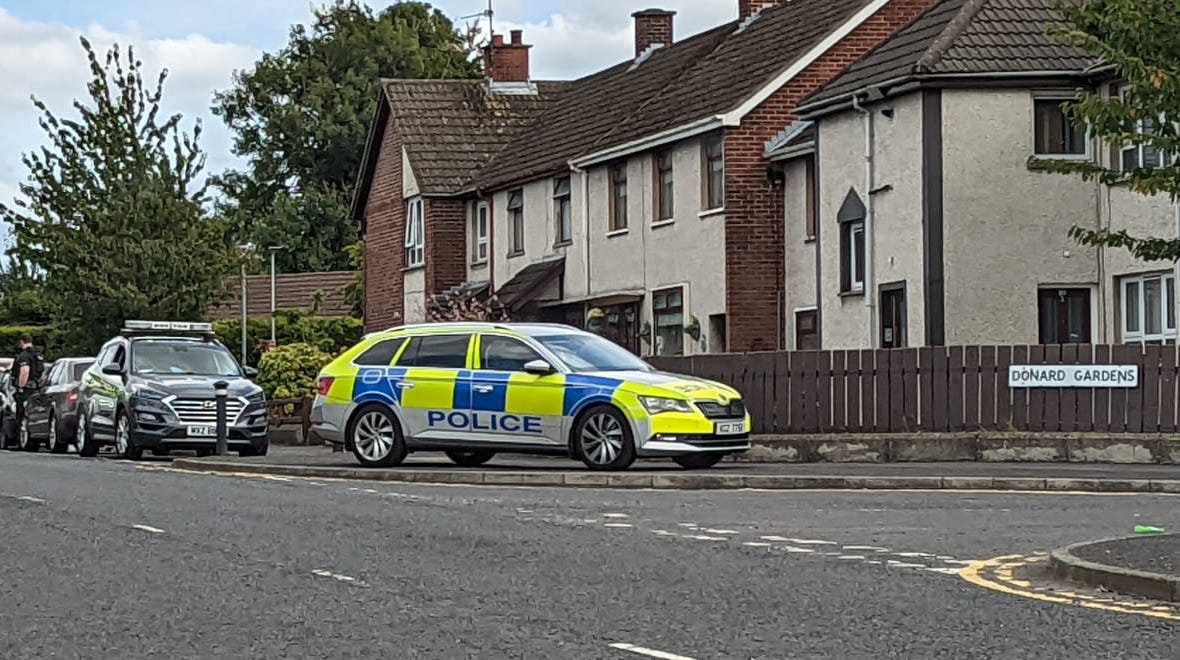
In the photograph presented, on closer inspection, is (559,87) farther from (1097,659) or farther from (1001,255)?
(1097,659)

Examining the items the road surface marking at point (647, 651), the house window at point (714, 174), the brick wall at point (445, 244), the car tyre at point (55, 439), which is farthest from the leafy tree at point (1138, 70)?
the brick wall at point (445, 244)

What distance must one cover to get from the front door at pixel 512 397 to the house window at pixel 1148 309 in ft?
35.0

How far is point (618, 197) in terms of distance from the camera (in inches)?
1668

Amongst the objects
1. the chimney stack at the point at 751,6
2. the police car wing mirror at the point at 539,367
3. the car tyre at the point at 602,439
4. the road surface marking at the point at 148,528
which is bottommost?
the road surface marking at the point at 148,528

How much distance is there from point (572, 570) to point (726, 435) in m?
10.1

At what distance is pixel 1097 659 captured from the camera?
944 cm

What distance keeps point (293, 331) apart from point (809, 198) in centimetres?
3223

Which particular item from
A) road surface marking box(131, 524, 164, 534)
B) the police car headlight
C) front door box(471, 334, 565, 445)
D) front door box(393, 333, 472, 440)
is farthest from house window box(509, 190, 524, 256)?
road surface marking box(131, 524, 164, 534)

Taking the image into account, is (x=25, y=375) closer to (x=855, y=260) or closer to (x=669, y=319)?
(x=669, y=319)

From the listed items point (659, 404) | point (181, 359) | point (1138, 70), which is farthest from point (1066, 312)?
point (1138, 70)

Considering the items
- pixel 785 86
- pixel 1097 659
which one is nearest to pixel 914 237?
pixel 785 86

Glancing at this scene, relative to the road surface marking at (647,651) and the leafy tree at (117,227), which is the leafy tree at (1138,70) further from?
the leafy tree at (117,227)

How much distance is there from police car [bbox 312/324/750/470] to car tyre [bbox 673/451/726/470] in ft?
0.07

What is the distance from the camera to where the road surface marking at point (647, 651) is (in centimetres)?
943
